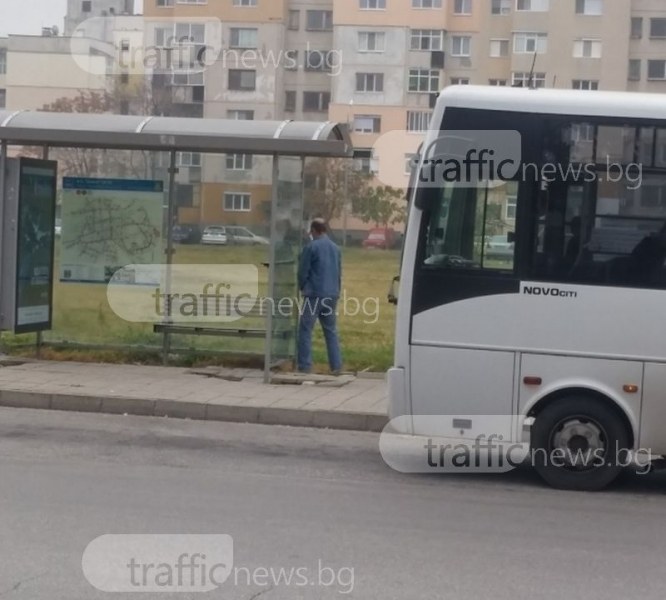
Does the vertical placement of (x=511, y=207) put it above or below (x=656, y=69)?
below

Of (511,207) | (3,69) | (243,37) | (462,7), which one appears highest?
(462,7)

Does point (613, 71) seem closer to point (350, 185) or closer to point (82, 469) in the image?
point (350, 185)

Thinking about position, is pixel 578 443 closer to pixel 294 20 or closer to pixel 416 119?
pixel 416 119

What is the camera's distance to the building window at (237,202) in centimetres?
1499

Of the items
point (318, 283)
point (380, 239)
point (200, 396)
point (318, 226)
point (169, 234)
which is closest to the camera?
point (200, 396)

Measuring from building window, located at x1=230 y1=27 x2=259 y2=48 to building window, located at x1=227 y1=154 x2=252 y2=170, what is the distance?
41.5 m

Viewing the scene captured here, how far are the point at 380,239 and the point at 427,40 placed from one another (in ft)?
59.1

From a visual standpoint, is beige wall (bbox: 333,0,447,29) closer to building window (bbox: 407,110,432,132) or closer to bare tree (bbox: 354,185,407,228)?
building window (bbox: 407,110,432,132)

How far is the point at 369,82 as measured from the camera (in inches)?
2131

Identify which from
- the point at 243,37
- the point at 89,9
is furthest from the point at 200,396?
the point at 89,9

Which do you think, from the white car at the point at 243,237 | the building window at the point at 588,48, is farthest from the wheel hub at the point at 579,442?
the building window at the point at 588,48

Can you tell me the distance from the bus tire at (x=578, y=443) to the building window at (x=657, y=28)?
46.8 m

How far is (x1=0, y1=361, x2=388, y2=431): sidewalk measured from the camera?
12.6 meters

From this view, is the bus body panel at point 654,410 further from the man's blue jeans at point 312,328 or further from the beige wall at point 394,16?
the beige wall at point 394,16
